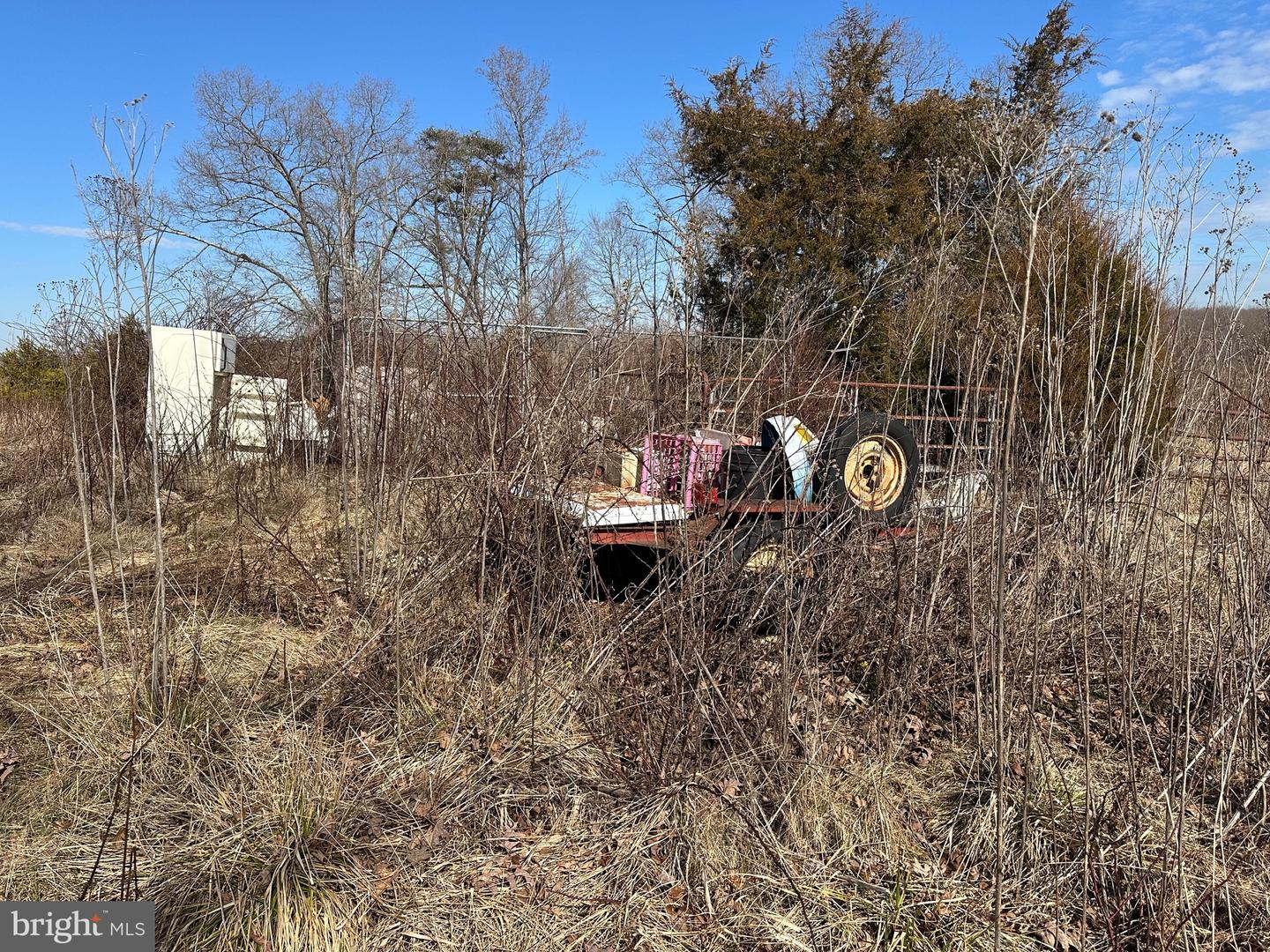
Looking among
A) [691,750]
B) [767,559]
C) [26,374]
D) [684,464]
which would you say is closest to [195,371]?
[684,464]

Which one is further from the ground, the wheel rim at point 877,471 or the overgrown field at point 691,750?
the wheel rim at point 877,471

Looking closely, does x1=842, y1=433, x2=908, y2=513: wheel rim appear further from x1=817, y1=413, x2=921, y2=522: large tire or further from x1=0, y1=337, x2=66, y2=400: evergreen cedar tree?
x1=0, y1=337, x2=66, y2=400: evergreen cedar tree

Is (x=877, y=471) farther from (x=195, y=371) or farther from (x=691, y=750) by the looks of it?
(x=195, y=371)

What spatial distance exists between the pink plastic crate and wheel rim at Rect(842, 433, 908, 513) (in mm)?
882

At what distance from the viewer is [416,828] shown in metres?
2.69

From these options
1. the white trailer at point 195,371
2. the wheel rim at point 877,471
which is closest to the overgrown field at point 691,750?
the wheel rim at point 877,471

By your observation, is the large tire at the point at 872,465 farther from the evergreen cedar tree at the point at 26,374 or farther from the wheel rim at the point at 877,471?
the evergreen cedar tree at the point at 26,374

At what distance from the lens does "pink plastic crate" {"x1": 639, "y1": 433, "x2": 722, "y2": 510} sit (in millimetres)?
3146

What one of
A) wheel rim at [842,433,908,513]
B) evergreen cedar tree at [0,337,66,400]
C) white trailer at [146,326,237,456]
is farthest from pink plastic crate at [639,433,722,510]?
evergreen cedar tree at [0,337,66,400]

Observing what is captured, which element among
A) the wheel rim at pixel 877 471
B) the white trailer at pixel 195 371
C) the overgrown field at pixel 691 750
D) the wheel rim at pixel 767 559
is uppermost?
the white trailer at pixel 195 371

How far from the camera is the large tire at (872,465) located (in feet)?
13.2

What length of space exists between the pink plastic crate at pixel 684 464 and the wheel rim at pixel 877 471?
882 mm

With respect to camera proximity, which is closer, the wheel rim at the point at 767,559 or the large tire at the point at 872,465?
the wheel rim at the point at 767,559

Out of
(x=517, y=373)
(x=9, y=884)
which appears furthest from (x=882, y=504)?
(x=9, y=884)
